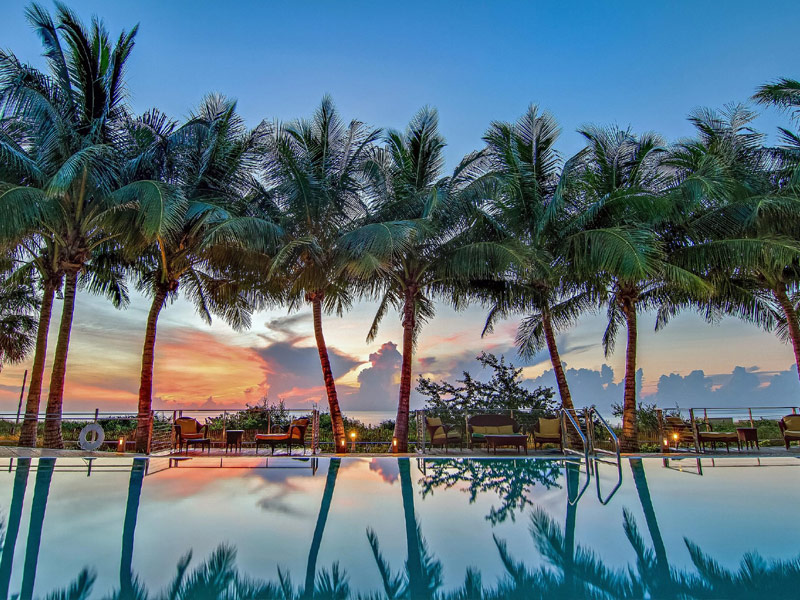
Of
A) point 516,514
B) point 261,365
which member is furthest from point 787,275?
point 261,365

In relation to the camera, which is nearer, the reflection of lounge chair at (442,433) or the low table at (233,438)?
the reflection of lounge chair at (442,433)

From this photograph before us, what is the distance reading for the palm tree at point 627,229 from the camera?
11484 millimetres

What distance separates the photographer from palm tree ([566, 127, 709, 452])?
11484 mm

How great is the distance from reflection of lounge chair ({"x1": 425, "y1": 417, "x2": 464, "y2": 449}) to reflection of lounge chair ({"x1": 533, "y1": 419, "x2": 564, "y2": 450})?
1.83 m

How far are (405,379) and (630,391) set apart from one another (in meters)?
5.87

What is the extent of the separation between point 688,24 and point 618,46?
5.86ft

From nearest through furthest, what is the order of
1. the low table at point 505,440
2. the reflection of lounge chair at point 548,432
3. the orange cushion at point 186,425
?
the low table at point 505,440
the reflection of lounge chair at point 548,432
the orange cushion at point 186,425

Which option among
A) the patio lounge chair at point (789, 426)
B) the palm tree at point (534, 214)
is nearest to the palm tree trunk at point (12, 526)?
the palm tree at point (534, 214)

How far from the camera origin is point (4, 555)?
13.2 feet

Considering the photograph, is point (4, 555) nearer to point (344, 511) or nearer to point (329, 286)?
point (344, 511)

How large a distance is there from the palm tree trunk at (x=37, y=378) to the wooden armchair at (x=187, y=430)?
2981 mm

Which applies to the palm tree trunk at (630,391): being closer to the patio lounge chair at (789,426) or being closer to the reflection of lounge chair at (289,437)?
the patio lounge chair at (789,426)

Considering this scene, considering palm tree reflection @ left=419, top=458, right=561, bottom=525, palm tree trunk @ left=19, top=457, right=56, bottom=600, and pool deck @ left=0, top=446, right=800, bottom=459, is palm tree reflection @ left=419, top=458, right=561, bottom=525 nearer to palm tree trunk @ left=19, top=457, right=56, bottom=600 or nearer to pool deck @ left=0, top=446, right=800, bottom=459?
pool deck @ left=0, top=446, right=800, bottom=459

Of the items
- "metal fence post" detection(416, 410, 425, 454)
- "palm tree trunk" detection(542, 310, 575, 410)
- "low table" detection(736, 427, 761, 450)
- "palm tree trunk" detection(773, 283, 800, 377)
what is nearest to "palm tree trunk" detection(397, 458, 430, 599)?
"metal fence post" detection(416, 410, 425, 454)
